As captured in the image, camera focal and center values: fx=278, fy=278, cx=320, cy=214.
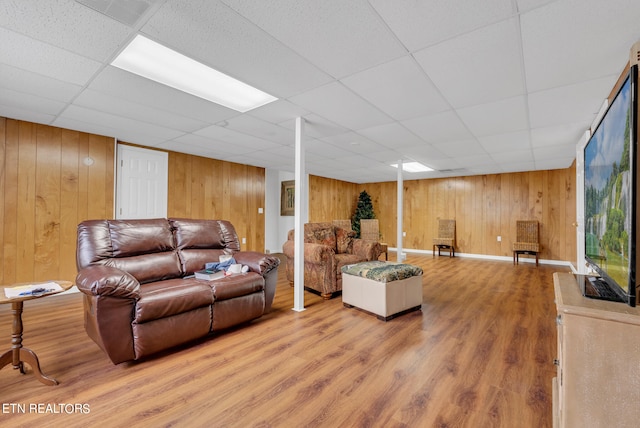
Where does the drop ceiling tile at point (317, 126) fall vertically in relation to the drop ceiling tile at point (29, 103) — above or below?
below

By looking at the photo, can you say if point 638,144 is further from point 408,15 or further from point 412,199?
point 412,199

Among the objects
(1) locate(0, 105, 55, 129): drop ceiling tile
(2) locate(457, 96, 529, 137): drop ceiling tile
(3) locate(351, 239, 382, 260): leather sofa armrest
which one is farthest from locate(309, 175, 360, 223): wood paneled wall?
(1) locate(0, 105, 55, 129): drop ceiling tile

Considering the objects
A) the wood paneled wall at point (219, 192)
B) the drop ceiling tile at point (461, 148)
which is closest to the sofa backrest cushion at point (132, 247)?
the wood paneled wall at point (219, 192)

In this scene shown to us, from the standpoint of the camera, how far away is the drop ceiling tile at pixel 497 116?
9.31 feet

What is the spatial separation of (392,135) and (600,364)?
334cm

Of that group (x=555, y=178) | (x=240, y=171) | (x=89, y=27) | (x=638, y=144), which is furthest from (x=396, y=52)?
(x=555, y=178)

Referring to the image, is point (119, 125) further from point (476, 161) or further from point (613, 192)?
point (476, 161)

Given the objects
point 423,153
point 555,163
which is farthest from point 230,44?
point 555,163

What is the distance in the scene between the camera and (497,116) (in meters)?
3.16

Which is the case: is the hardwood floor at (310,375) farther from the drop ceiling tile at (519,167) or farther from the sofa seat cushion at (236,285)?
the drop ceiling tile at (519,167)

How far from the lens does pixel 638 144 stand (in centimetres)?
108

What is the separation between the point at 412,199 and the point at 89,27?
321 inches

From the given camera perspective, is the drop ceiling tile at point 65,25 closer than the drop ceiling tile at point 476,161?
Yes

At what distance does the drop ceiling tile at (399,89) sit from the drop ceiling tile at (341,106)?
0.10m
